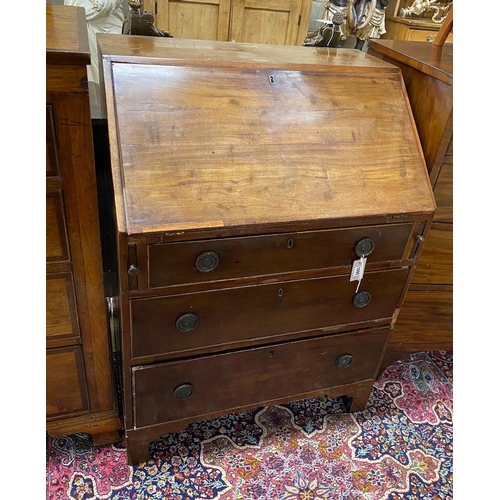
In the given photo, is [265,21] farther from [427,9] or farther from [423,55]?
[423,55]

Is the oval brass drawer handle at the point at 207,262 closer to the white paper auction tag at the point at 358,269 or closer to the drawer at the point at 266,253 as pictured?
the drawer at the point at 266,253

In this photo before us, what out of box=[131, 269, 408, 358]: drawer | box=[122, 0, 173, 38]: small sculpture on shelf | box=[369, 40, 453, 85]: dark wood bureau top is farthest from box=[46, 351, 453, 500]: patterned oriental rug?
box=[122, 0, 173, 38]: small sculpture on shelf

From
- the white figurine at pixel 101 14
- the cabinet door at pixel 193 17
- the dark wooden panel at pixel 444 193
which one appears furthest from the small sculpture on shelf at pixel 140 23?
the cabinet door at pixel 193 17

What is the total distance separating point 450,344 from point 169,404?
113cm

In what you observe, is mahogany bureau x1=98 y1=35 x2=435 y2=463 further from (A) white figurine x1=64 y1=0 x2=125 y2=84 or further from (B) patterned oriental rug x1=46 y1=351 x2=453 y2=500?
(A) white figurine x1=64 y1=0 x2=125 y2=84

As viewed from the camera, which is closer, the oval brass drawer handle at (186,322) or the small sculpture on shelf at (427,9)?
the oval brass drawer handle at (186,322)

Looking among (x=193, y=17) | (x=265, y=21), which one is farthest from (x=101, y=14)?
(x=265, y=21)

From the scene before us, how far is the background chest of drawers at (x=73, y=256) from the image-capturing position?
962 millimetres

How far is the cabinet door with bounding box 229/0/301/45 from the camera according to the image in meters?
3.45

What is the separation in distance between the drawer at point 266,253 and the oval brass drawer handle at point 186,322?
113 mm

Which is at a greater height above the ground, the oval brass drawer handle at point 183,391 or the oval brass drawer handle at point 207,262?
the oval brass drawer handle at point 207,262

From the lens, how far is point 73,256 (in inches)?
45.1

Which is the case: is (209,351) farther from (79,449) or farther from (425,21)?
(425,21)

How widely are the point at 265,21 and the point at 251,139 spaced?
2.80 m
